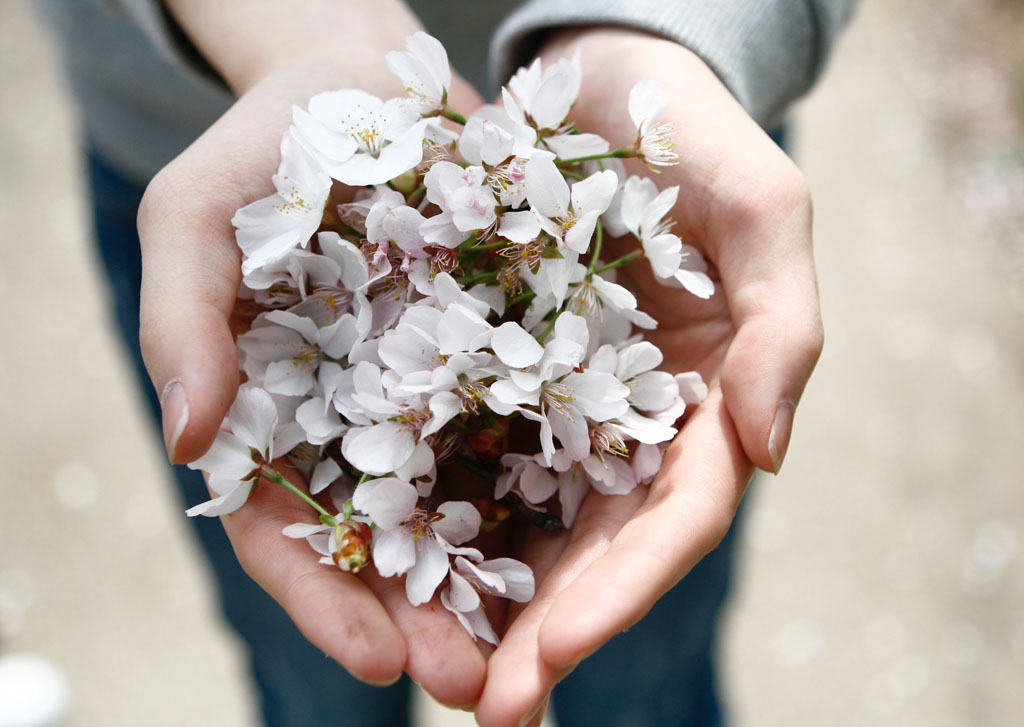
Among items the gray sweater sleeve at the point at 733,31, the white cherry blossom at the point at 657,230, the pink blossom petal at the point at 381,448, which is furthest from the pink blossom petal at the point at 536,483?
the gray sweater sleeve at the point at 733,31

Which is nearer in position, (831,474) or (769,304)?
(769,304)

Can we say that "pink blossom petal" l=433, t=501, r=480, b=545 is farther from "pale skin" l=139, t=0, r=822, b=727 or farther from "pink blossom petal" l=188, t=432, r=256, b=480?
"pink blossom petal" l=188, t=432, r=256, b=480

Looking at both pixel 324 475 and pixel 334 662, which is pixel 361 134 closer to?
pixel 324 475

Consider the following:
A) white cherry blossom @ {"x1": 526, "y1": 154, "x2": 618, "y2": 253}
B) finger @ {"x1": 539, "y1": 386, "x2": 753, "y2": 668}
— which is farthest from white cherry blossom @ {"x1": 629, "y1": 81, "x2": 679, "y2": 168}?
finger @ {"x1": 539, "y1": 386, "x2": 753, "y2": 668}

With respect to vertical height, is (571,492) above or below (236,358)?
below

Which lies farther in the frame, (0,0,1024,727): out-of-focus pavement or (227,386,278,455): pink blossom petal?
(0,0,1024,727): out-of-focus pavement

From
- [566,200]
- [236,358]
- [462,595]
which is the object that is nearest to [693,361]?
[566,200]

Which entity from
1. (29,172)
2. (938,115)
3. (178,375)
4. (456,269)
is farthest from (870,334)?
(29,172)

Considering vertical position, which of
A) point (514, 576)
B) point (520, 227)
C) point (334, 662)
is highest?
point (520, 227)
